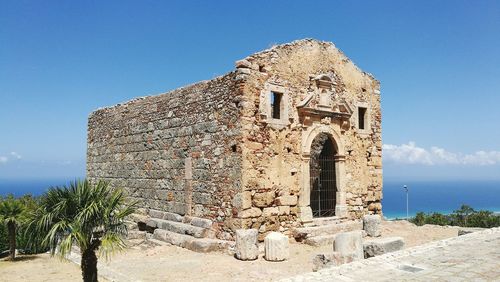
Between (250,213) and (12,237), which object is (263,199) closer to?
(250,213)

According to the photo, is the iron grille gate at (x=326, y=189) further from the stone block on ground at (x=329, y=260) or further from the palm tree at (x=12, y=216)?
the palm tree at (x=12, y=216)

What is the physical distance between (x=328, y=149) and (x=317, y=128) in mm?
1557

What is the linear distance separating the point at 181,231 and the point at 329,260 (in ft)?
16.8

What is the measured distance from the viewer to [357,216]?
13648 mm

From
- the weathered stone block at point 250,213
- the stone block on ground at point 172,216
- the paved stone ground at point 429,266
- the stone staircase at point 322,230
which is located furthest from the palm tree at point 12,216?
the paved stone ground at point 429,266

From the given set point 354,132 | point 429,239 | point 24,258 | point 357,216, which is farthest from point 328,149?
point 24,258

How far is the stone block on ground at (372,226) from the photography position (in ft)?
42.6

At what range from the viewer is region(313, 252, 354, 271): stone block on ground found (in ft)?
27.1

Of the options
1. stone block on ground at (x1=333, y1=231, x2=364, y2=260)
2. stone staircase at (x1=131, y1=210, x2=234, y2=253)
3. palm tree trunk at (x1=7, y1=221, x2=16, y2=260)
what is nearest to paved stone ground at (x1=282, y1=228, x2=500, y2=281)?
stone block on ground at (x1=333, y1=231, x2=364, y2=260)

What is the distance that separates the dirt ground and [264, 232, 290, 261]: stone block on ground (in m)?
0.16

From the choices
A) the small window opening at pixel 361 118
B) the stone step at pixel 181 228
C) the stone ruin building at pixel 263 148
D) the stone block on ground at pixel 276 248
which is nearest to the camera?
the stone block on ground at pixel 276 248

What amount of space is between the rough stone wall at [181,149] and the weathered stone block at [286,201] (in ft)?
4.53

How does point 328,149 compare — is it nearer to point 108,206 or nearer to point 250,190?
point 250,190

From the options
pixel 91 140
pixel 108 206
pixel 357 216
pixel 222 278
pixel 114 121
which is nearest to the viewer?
pixel 108 206
